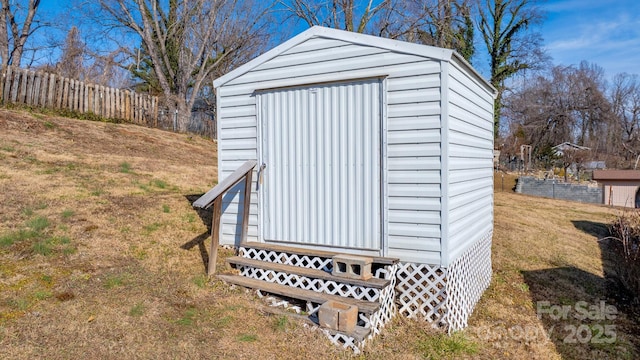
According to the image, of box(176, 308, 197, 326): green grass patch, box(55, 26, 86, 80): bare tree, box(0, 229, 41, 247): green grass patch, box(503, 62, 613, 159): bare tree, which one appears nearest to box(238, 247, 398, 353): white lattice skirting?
box(176, 308, 197, 326): green grass patch

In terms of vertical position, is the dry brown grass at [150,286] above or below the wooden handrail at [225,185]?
below

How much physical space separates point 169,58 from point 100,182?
14030 mm

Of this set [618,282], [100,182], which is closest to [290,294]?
[100,182]

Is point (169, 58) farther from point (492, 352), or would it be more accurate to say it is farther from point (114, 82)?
point (492, 352)

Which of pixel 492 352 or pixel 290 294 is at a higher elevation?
pixel 290 294

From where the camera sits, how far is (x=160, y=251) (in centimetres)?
507

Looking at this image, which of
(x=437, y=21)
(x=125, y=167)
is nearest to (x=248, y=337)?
(x=125, y=167)

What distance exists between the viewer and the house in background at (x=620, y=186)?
59.9 feet

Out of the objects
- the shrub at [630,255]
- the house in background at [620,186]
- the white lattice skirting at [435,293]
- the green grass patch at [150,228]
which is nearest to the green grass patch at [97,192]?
the green grass patch at [150,228]

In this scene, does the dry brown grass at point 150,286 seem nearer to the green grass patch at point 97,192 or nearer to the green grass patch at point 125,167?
the green grass patch at point 97,192

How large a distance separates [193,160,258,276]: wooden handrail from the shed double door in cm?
21

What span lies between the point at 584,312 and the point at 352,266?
3537mm

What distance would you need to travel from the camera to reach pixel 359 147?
4383 mm

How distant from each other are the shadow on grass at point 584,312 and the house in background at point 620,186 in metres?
14.3
